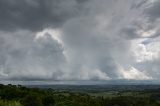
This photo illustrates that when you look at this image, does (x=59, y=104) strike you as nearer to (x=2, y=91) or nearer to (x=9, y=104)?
(x=2, y=91)

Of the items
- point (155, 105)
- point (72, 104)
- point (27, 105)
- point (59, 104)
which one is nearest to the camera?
point (27, 105)

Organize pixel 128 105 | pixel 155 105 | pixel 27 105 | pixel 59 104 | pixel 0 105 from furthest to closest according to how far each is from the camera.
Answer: pixel 128 105
pixel 155 105
pixel 59 104
pixel 27 105
pixel 0 105

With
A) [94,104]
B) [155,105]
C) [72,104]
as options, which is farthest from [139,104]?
[72,104]

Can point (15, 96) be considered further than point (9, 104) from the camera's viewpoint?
Yes

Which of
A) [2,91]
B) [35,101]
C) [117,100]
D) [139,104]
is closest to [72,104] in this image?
[35,101]

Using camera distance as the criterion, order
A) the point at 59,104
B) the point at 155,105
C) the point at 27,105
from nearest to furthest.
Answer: the point at 27,105 < the point at 59,104 < the point at 155,105

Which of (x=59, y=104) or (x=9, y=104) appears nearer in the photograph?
(x=9, y=104)

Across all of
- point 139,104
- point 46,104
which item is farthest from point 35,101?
point 139,104

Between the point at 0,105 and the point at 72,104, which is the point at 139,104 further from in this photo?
the point at 0,105

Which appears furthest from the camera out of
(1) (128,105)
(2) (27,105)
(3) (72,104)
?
(1) (128,105)
